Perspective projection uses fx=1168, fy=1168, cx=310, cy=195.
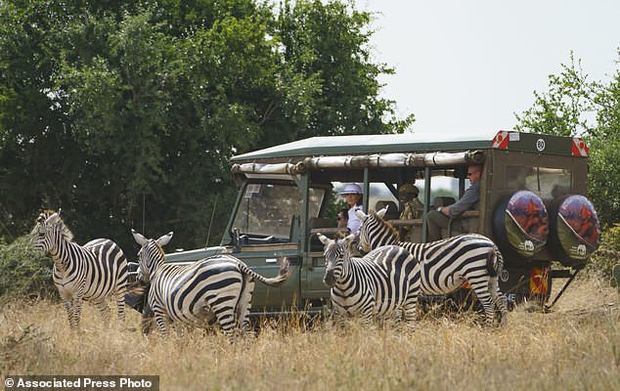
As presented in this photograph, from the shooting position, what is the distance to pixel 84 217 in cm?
2375

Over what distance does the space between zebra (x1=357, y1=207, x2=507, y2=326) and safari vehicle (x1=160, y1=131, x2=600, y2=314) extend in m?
0.23

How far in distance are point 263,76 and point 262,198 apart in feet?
34.3

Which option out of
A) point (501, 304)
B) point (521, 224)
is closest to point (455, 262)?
point (501, 304)

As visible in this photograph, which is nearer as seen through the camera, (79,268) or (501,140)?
(501,140)

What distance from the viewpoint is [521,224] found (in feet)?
40.1

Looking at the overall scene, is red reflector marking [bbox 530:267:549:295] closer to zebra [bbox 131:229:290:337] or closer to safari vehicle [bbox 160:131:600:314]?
safari vehicle [bbox 160:131:600:314]

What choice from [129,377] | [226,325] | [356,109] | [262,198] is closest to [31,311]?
[262,198]

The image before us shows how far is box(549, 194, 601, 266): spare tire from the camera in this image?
1263 cm

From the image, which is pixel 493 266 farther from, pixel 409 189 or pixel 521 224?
pixel 409 189

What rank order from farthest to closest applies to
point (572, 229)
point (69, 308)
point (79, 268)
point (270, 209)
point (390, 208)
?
point (79, 268), point (69, 308), point (270, 209), point (390, 208), point (572, 229)

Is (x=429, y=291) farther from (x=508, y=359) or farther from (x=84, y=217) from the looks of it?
(x=84, y=217)

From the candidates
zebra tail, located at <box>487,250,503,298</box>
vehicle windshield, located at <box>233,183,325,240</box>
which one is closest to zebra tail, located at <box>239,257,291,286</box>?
vehicle windshield, located at <box>233,183,325,240</box>

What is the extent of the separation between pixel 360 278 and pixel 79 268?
4.55 metres

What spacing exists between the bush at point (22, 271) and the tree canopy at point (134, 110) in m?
3.71
